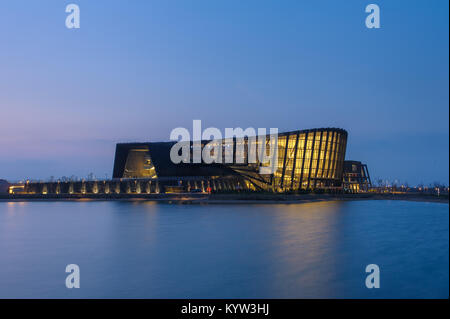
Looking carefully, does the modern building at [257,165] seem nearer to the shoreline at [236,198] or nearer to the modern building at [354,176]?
the shoreline at [236,198]

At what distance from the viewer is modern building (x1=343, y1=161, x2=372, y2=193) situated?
112500mm

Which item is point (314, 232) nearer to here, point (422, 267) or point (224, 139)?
point (422, 267)

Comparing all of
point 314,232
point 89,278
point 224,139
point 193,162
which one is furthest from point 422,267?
point 193,162

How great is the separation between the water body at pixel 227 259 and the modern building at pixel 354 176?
3286 inches

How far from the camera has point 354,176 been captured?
379 feet

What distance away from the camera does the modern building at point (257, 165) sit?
7625 cm

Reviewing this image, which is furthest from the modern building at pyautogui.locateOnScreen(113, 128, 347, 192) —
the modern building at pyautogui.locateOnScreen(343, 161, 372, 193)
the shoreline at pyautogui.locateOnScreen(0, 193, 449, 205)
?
the modern building at pyautogui.locateOnScreen(343, 161, 372, 193)

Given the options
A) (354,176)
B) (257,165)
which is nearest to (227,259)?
(257,165)

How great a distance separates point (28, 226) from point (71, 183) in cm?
5037

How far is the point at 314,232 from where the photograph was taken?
25859 mm

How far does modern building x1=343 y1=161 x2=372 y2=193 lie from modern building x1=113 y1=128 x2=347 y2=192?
31660mm

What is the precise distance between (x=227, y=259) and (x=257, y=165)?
6283cm

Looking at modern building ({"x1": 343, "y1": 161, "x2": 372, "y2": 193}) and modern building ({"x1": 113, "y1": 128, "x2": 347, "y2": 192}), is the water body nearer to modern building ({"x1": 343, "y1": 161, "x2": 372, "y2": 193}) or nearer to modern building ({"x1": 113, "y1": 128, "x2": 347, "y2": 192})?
modern building ({"x1": 113, "y1": 128, "x2": 347, "y2": 192})
